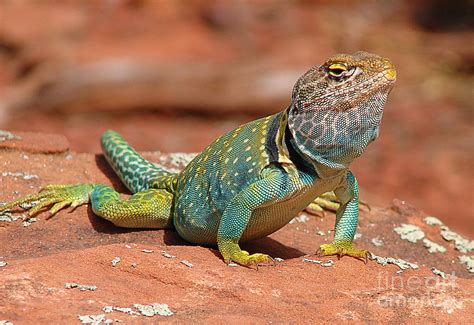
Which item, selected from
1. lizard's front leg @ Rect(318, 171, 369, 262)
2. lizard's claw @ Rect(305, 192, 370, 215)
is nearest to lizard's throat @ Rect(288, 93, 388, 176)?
lizard's front leg @ Rect(318, 171, 369, 262)

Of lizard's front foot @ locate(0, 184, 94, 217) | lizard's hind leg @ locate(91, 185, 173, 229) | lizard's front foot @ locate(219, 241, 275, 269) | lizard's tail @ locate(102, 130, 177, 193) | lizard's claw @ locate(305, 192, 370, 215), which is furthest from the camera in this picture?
lizard's claw @ locate(305, 192, 370, 215)

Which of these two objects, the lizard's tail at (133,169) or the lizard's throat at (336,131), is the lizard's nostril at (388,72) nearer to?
the lizard's throat at (336,131)

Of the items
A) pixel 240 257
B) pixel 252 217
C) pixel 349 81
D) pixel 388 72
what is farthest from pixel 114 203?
pixel 388 72

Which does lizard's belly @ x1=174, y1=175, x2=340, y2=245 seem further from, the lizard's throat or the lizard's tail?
the lizard's tail

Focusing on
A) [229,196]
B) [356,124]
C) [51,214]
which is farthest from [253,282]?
[51,214]

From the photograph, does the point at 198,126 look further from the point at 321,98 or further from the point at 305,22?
the point at 321,98

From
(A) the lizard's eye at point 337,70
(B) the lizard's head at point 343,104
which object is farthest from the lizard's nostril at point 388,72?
(A) the lizard's eye at point 337,70
